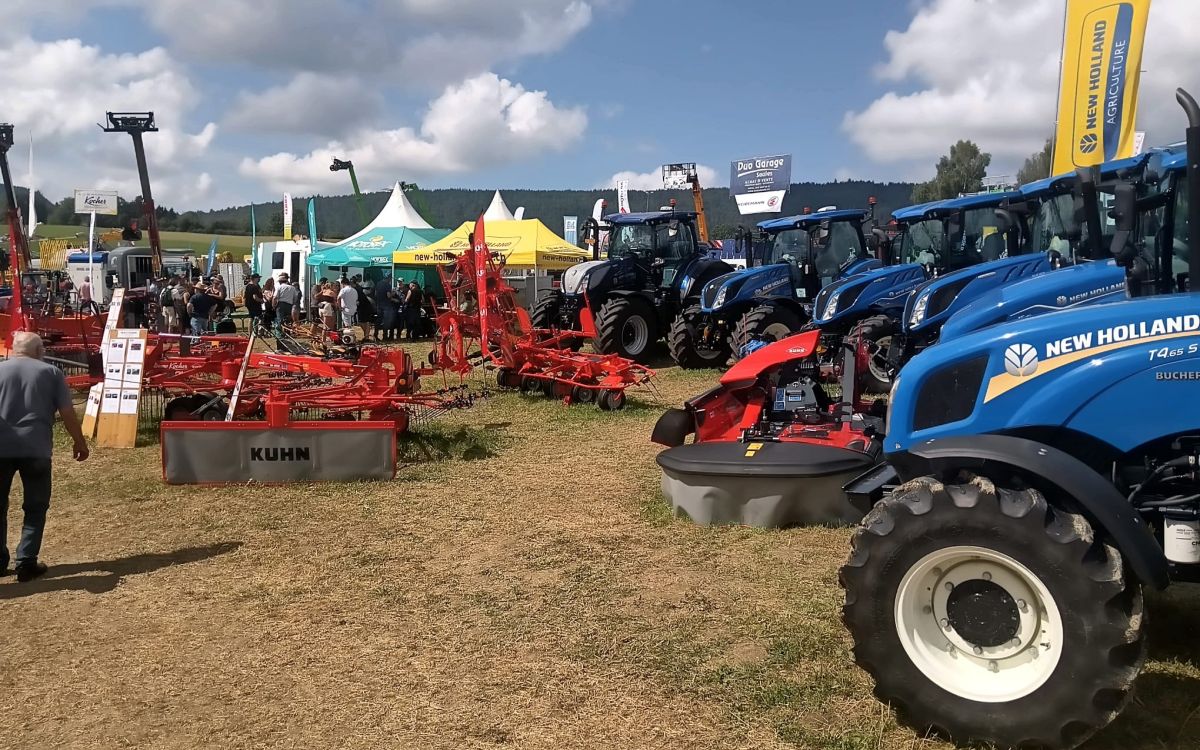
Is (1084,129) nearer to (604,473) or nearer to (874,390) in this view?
(874,390)

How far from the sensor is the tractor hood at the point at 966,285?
8194 mm

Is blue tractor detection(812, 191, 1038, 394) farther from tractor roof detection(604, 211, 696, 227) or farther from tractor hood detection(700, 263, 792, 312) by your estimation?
tractor roof detection(604, 211, 696, 227)

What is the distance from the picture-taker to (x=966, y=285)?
27.2 ft

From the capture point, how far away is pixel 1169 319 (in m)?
2.89

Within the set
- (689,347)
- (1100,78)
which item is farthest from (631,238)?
(1100,78)

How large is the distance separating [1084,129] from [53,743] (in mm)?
11447

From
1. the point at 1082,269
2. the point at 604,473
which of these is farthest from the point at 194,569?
the point at 1082,269

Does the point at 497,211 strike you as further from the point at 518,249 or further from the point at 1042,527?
the point at 1042,527

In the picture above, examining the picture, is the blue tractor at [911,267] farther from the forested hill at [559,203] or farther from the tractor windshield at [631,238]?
the forested hill at [559,203]

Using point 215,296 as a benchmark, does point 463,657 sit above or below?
below

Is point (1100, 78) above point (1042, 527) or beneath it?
above

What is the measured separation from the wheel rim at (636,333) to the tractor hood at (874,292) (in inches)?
142

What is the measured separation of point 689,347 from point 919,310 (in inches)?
188

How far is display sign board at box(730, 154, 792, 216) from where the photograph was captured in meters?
32.6
